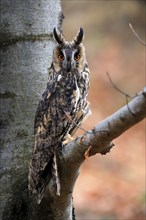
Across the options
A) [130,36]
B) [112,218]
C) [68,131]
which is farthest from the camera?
[130,36]

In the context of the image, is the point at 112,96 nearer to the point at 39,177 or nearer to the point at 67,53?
the point at 67,53

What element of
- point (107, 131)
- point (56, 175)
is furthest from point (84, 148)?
point (56, 175)

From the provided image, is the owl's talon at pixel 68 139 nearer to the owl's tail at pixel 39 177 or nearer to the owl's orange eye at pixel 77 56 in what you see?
the owl's tail at pixel 39 177

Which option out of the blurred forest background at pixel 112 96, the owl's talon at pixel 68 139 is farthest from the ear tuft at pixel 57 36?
the blurred forest background at pixel 112 96

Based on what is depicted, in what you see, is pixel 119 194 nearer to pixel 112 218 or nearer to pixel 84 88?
pixel 112 218

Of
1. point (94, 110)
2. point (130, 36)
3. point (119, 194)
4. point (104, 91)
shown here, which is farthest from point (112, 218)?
point (130, 36)
